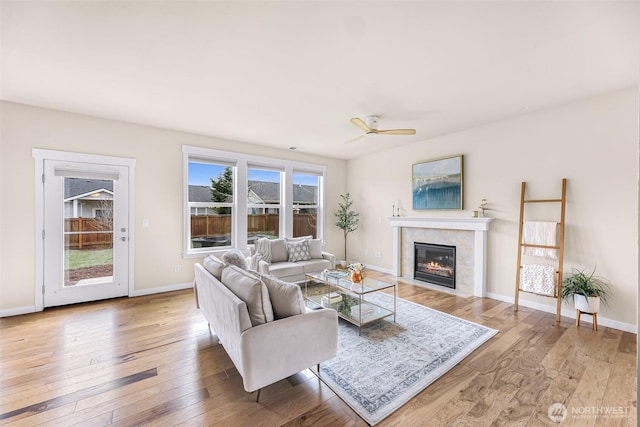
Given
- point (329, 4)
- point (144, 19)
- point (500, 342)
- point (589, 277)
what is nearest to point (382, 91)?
point (329, 4)

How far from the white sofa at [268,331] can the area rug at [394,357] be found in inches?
11.1

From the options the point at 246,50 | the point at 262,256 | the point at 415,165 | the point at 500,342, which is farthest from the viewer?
the point at 415,165

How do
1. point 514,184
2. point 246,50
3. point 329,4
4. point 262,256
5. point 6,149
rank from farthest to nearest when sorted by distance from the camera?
point 262,256, point 514,184, point 6,149, point 246,50, point 329,4

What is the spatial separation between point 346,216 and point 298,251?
1989 mm

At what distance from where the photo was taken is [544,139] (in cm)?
341

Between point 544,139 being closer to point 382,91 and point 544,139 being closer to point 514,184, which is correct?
point 514,184

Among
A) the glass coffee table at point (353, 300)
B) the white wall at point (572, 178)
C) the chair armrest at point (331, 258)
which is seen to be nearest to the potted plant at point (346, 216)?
the chair armrest at point (331, 258)

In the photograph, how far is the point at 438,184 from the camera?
4.59m

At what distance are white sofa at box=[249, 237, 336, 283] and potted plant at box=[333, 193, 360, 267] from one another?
58.8 inches

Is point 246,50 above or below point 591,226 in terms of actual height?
above

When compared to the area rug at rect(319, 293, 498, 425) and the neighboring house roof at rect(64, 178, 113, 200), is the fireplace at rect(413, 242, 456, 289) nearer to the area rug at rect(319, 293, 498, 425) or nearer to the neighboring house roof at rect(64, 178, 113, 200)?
the area rug at rect(319, 293, 498, 425)

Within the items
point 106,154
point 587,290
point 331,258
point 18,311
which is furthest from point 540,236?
point 18,311

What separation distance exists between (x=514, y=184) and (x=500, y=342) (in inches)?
89.9

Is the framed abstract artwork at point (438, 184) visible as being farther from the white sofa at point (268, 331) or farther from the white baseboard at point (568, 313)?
the white sofa at point (268, 331)
